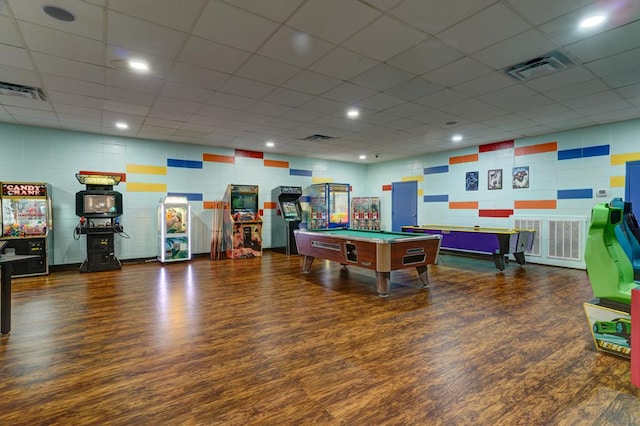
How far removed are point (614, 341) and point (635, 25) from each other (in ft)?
9.17

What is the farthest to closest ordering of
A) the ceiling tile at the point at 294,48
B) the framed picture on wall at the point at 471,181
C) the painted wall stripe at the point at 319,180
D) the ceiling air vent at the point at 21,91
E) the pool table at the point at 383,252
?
the painted wall stripe at the point at 319,180 → the framed picture on wall at the point at 471,181 → the pool table at the point at 383,252 → the ceiling air vent at the point at 21,91 → the ceiling tile at the point at 294,48

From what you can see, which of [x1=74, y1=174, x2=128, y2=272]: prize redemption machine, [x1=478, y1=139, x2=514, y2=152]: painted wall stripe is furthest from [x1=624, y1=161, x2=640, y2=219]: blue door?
[x1=74, y1=174, x2=128, y2=272]: prize redemption machine

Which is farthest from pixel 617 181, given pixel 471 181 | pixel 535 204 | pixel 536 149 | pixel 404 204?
pixel 404 204

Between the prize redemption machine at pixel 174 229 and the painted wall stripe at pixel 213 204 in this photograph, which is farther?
the painted wall stripe at pixel 213 204

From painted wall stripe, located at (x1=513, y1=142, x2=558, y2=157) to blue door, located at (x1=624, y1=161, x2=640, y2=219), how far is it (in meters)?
1.30

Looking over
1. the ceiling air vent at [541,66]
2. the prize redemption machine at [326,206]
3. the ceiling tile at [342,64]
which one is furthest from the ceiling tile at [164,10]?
the prize redemption machine at [326,206]

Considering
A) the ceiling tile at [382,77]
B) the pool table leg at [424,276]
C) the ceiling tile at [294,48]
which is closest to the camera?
the ceiling tile at [294,48]

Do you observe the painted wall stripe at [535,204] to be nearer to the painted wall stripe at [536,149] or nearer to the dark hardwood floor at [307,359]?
the painted wall stripe at [536,149]

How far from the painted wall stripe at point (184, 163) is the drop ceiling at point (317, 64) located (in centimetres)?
134

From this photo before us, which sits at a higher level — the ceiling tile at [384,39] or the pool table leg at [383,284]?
the ceiling tile at [384,39]

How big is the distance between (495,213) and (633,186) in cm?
253

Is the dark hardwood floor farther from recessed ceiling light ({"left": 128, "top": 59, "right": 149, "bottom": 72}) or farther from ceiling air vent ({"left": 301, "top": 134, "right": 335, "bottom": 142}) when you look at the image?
ceiling air vent ({"left": 301, "top": 134, "right": 335, "bottom": 142})

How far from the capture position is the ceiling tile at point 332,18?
2.59 meters

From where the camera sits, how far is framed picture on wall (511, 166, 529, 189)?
7.27 m
